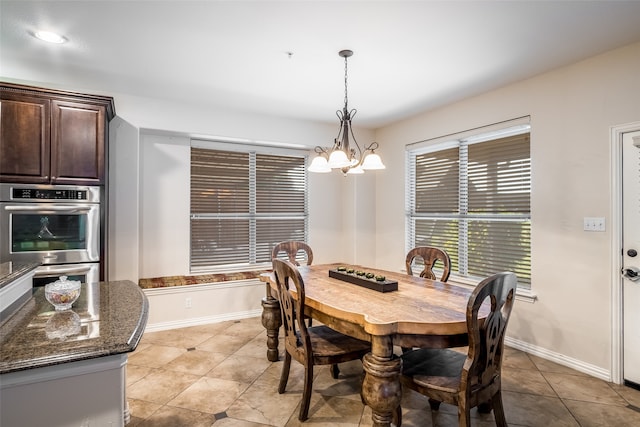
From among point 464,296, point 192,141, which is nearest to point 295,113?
point 192,141

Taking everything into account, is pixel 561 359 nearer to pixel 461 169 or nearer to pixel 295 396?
pixel 461 169

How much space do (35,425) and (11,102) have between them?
2921 millimetres

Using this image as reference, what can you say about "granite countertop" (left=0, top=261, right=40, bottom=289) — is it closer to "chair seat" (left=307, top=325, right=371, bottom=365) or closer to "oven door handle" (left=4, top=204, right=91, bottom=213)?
"oven door handle" (left=4, top=204, right=91, bottom=213)

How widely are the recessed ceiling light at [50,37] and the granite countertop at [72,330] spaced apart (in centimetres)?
192

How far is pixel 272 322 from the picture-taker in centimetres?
310

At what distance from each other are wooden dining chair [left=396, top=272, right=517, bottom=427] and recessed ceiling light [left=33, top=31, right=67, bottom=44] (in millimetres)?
3293

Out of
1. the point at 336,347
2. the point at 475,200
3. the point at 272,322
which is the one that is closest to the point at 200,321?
the point at 272,322

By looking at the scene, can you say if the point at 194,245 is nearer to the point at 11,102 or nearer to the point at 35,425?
the point at 11,102

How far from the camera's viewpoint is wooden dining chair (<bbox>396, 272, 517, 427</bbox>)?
172cm

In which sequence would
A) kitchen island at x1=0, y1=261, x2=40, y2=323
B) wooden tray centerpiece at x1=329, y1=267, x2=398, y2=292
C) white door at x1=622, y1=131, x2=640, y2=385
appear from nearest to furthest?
1. kitchen island at x1=0, y1=261, x2=40, y2=323
2. wooden tray centerpiece at x1=329, y1=267, x2=398, y2=292
3. white door at x1=622, y1=131, x2=640, y2=385

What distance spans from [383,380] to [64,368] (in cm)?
143

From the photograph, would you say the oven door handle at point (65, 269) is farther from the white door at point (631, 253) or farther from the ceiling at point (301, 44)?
the white door at point (631, 253)

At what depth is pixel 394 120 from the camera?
4.87 metres

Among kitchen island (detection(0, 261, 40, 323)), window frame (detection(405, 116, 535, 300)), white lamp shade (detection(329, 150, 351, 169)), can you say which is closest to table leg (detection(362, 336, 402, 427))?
white lamp shade (detection(329, 150, 351, 169))
